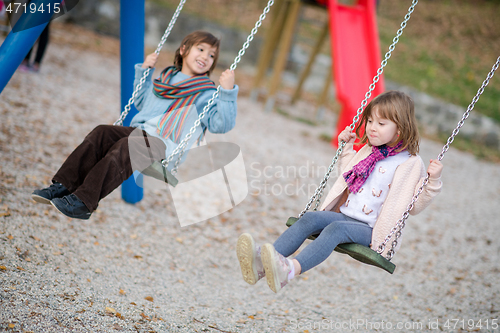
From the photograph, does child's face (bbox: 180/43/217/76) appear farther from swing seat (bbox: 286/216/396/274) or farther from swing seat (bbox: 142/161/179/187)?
swing seat (bbox: 286/216/396/274)

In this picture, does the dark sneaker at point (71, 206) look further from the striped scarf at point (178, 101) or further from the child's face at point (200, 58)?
the child's face at point (200, 58)

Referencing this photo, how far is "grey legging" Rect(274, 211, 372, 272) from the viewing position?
216 cm

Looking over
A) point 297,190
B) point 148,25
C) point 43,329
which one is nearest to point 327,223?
point 43,329

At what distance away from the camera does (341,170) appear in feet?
8.30

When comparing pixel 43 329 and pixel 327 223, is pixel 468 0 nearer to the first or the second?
pixel 327 223

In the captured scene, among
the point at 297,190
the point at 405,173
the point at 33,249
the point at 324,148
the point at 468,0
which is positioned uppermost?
the point at 468,0

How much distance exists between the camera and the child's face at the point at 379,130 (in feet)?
7.39

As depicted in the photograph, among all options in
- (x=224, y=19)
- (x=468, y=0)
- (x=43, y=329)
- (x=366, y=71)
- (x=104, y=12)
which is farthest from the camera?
(x=468, y=0)

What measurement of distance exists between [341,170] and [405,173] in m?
0.38

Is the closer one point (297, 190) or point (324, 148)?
point (297, 190)

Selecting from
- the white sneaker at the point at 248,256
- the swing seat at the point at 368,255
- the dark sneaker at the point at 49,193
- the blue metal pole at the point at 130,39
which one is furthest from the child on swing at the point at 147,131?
the swing seat at the point at 368,255

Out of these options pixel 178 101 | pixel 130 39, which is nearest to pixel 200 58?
pixel 178 101

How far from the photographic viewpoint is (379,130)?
227 cm

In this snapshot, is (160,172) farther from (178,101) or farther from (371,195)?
(371,195)
